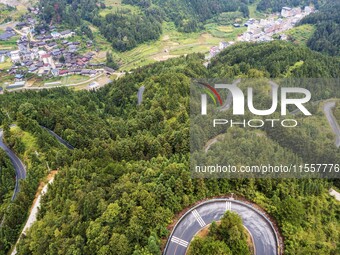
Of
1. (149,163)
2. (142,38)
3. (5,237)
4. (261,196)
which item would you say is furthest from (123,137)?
(142,38)

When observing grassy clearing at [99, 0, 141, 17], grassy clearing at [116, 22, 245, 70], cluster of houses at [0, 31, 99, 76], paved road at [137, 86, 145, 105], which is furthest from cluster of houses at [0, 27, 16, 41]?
paved road at [137, 86, 145, 105]

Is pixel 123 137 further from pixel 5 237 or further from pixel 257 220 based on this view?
pixel 257 220

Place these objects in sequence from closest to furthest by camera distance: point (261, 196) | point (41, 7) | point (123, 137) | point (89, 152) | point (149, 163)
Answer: point (261, 196) < point (149, 163) < point (89, 152) < point (123, 137) < point (41, 7)

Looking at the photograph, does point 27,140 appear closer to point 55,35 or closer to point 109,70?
point 109,70

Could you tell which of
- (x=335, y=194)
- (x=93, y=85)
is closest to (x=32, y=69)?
(x=93, y=85)

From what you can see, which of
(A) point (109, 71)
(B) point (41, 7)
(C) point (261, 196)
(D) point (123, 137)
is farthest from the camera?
(B) point (41, 7)

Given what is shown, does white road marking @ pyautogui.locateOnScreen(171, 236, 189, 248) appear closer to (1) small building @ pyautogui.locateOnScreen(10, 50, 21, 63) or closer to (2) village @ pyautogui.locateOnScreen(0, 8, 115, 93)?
(2) village @ pyautogui.locateOnScreen(0, 8, 115, 93)

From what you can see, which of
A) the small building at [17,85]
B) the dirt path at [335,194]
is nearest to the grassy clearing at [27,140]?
the dirt path at [335,194]
